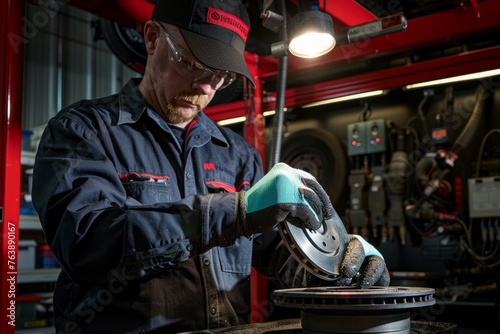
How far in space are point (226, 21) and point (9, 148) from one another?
31.8 inches

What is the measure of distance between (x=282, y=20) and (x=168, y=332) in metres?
1.04

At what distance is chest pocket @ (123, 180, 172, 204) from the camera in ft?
4.06

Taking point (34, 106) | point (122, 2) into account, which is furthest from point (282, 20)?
point (34, 106)

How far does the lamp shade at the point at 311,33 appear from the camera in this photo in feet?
5.21

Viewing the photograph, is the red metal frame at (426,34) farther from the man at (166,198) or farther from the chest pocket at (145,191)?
the chest pocket at (145,191)

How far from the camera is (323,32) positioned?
1588 millimetres

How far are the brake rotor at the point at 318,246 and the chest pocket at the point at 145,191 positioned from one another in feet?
1.15

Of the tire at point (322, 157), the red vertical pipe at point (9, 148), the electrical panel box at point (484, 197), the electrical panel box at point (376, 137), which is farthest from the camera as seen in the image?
the tire at point (322, 157)

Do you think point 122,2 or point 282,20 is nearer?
point 282,20

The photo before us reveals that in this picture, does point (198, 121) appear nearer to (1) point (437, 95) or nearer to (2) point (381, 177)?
(2) point (381, 177)

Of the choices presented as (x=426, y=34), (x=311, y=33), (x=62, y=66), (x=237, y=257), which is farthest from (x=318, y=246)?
(x=62, y=66)

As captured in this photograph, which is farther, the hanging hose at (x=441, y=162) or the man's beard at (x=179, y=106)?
the hanging hose at (x=441, y=162)

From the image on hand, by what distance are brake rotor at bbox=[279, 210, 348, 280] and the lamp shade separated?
0.65m

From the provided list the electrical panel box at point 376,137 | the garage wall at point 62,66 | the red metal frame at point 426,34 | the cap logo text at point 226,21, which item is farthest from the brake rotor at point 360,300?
the garage wall at point 62,66
